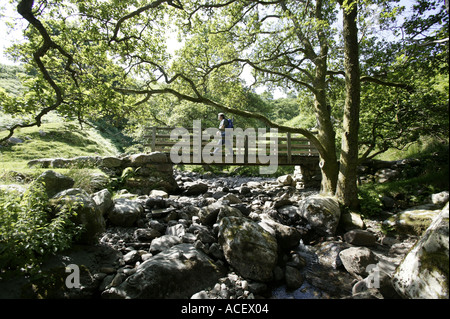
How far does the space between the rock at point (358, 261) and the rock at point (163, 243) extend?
3426 millimetres

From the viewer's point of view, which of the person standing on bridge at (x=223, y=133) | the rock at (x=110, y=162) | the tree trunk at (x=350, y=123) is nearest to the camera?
the tree trunk at (x=350, y=123)

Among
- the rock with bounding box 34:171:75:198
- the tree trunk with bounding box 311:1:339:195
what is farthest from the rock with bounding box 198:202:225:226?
the tree trunk with bounding box 311:1:339:195

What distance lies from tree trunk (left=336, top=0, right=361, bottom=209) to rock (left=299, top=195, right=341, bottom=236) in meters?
0.58

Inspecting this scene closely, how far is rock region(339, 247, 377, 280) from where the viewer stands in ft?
12.2

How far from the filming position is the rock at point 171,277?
293 centimetres

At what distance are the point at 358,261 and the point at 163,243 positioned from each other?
12.7 ft

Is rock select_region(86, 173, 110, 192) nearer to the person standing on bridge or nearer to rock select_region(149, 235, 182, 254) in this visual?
rock select_region(149, 235, 182, 254)

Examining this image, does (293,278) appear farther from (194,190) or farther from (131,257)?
(194,190)

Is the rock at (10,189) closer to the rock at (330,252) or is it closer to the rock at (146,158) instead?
the rock at (146,158)

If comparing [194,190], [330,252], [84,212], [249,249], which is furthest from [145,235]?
[194,190]

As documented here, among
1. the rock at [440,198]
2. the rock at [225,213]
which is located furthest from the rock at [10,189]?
the rock at [440,198]

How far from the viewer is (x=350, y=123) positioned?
6066 mm
